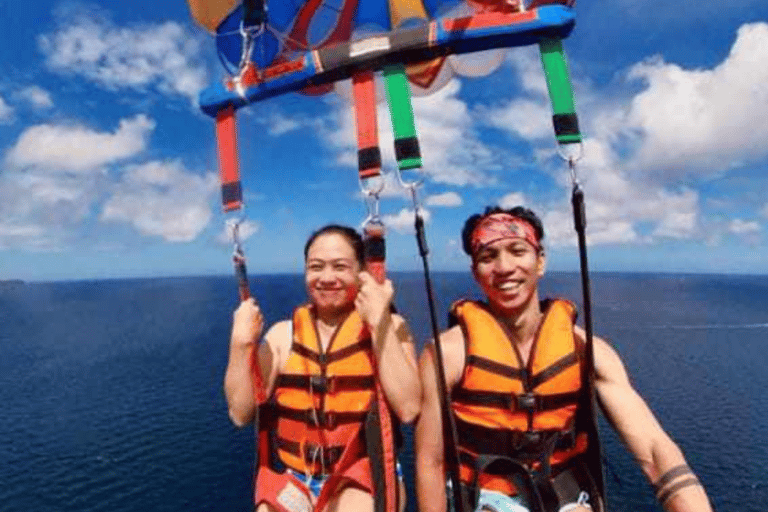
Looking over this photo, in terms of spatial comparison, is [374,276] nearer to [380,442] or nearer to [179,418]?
[380,442]

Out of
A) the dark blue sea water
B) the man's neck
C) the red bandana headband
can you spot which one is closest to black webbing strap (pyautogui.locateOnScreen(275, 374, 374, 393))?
the man's neck

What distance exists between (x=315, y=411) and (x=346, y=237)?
1.71m

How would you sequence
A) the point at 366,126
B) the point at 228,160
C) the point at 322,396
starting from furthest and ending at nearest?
the point at 322,396
the point at 228,160
the point at 366,126

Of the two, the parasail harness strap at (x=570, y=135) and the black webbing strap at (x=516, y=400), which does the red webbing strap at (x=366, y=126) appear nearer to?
the parasail harness strap at (x=570, y=135)

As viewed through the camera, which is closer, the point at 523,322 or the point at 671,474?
the point at 671,474

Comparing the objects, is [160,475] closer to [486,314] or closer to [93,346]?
[486,314]

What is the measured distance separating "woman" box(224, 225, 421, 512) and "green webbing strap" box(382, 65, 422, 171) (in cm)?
105

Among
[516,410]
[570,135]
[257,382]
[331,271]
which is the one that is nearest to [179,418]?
[257,382]

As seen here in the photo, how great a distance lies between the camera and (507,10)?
4.19 metres

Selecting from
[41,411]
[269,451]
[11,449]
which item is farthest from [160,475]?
[269,451]

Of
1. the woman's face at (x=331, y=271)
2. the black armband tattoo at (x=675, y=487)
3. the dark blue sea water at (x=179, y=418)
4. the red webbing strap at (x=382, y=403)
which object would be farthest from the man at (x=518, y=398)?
the dark blue sea water at (x=179, y=418)

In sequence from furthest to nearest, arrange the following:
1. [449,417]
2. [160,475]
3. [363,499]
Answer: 1. [160,475]
2. [363,499]
3. [449,417]

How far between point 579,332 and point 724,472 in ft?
228

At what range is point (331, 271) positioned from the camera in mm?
5180
